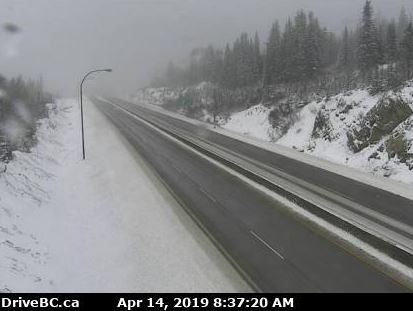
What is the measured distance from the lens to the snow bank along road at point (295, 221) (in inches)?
535

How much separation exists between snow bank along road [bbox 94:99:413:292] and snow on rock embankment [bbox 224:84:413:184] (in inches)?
135

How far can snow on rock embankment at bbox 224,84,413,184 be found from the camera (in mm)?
27172

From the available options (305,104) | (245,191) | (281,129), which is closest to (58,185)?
(245,191)

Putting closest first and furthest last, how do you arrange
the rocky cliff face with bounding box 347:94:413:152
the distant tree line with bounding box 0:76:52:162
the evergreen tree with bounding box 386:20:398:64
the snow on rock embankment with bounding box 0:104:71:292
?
1. the snow on rock embankment with bounding box 0:104:71:292
2. the distant tree line with bounding box 0:76:52:162
3. the rocky cliff face with bounding box 347:94:413:152
4. the evergreen tree with bounding box 386:20:398:64

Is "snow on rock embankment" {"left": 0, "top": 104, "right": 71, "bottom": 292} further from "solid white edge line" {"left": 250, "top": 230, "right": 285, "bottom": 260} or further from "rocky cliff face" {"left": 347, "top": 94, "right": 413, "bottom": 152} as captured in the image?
"rocky cliff face" {"left": 347, "top": 94, "right": 413, "bottom": 152}

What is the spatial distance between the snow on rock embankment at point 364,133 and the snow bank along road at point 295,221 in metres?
3.42

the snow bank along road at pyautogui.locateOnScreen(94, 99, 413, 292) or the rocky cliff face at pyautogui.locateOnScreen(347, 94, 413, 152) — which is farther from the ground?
the rocky cliff face at pyautogui.locateOnScreen(347, 94, 413, 152)

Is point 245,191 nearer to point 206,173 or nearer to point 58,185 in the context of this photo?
point 206,173

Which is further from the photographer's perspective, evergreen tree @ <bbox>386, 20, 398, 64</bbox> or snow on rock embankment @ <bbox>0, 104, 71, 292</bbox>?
evergreen tree @ <bbox>386, 20, 398, 64</bbox>
